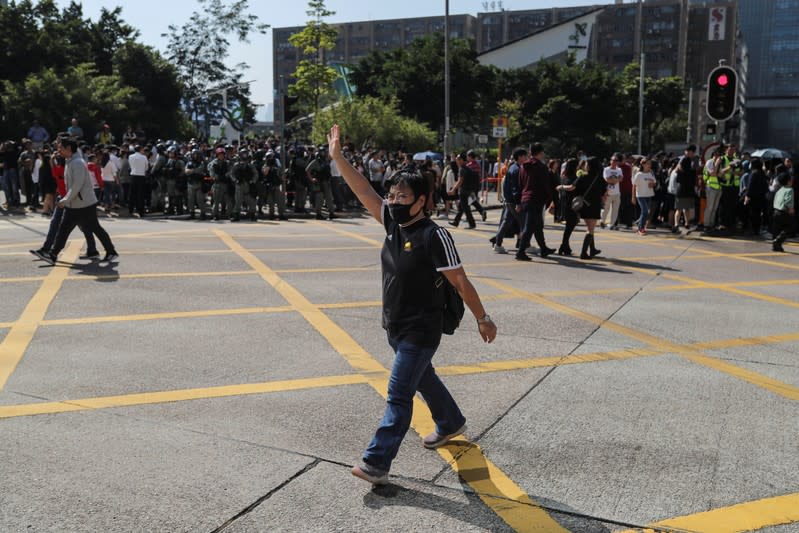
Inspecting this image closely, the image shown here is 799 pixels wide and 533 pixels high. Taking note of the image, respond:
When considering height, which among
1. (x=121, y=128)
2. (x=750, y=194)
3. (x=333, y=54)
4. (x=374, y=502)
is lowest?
(x=374, y=502)

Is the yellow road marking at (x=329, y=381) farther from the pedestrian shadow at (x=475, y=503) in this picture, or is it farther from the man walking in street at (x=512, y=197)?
the man walking in street at (x=512, y=197)

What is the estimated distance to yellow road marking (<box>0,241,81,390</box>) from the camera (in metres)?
5.98

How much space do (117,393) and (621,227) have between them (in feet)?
49.8

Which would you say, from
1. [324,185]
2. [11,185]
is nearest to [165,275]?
[324,185]

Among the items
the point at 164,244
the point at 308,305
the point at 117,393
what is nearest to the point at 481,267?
the point at 308,305

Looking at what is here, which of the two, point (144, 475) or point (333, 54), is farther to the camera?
point (333, 54)

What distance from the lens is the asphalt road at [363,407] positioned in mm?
3646

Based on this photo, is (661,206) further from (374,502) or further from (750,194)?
(374,502)

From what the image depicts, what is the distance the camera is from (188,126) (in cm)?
5131

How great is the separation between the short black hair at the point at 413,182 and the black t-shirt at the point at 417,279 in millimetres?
151

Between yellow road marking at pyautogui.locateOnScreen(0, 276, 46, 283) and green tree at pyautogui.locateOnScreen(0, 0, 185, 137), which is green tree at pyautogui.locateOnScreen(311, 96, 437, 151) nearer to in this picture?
green tree at pyautogui.locateOnScreen(0, 0, 185, 137)

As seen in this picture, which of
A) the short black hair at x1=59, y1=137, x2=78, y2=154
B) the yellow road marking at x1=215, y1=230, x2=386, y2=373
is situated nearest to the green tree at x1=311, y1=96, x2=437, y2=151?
the short black hair at x1=59, y1=137, x2=78, y2=154

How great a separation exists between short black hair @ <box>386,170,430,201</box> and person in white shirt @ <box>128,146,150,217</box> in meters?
15.8

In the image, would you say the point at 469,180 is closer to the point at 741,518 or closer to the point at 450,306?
the point at 450,306
